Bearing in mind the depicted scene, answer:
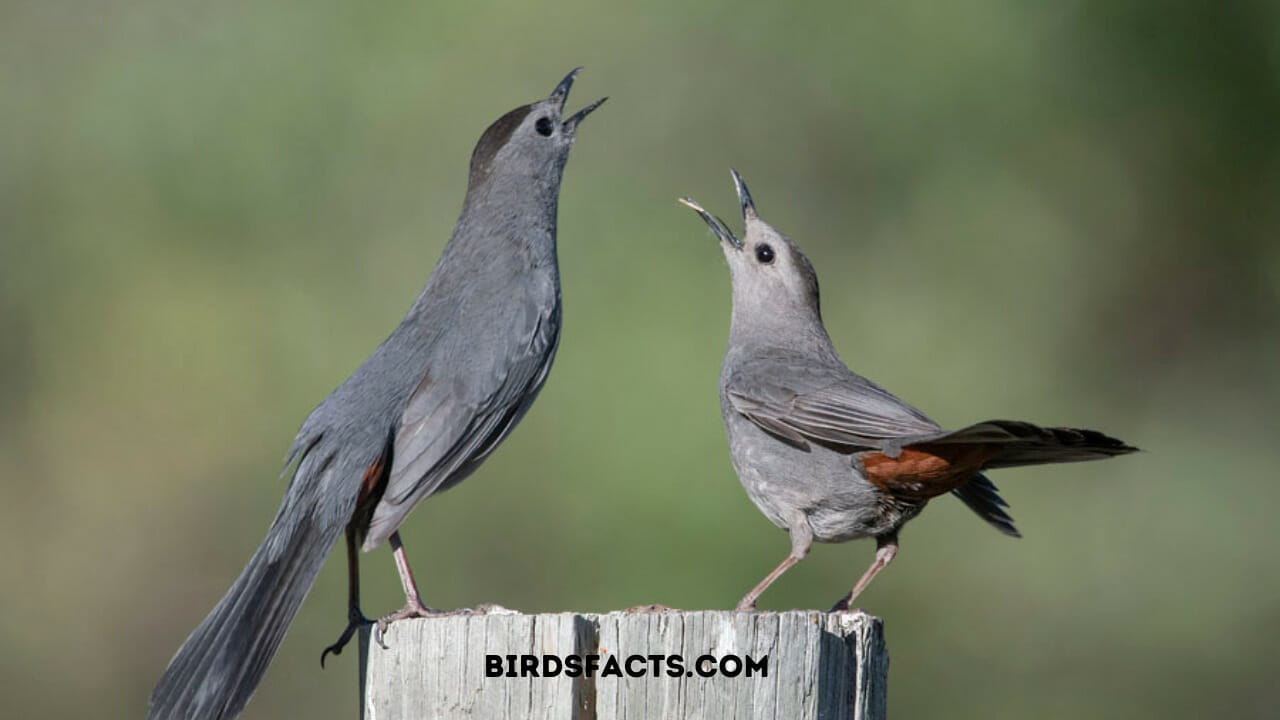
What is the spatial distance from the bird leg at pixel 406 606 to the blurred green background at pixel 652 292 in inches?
137

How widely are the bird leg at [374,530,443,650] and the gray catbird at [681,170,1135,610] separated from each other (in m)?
0.88

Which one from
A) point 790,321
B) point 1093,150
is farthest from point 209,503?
point 1093,150

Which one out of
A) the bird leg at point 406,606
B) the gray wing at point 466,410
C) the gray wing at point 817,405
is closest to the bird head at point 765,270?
the gray wing at point 817,405

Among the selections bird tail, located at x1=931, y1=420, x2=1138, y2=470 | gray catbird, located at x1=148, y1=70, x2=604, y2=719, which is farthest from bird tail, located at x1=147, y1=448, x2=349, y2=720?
bird tail, located at x1=931, y1=420, x2=1138, y2=470

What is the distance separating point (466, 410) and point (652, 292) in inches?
147

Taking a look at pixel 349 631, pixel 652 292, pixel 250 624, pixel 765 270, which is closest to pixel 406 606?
pixel 349 631

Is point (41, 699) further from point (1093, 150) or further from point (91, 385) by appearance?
point (1093, 150)

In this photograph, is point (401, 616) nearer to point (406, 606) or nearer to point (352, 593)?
point (406, 606)

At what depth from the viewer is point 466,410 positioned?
174 inches

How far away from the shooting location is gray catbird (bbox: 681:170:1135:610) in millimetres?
4031

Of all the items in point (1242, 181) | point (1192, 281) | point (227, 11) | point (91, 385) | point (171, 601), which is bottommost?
point (171, 601)

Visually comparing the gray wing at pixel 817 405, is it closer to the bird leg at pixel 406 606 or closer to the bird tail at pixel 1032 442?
the bird tail at pixel 1032 442

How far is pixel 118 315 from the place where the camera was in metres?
9.45

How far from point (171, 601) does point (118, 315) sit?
1.92 metres
